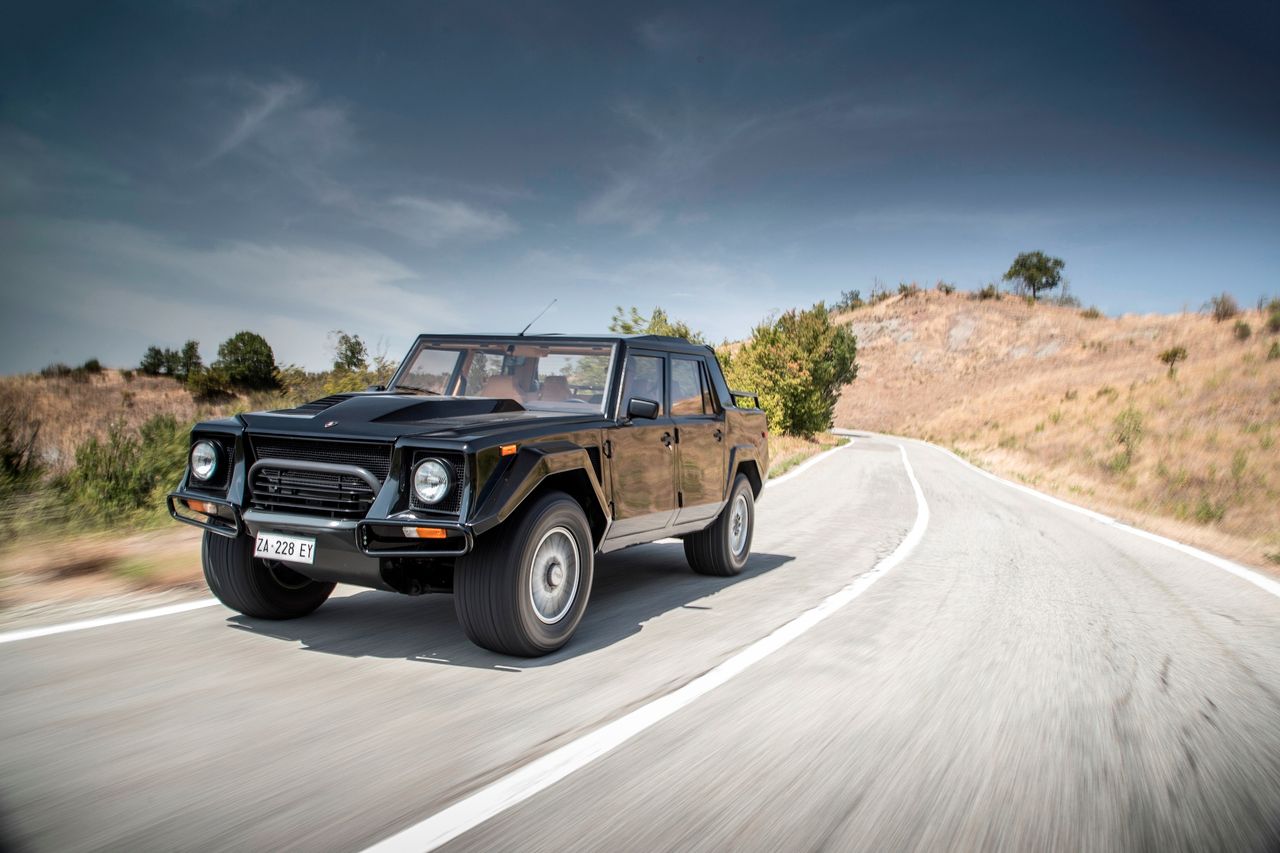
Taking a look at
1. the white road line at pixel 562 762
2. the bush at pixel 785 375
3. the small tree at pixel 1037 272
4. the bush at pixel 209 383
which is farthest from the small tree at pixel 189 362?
the small tree at pixel 1037 272

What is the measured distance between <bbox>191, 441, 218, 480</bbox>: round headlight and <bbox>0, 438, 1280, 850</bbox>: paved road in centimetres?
92

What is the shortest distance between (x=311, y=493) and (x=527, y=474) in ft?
3.79

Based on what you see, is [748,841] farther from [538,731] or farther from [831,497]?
[831,497]

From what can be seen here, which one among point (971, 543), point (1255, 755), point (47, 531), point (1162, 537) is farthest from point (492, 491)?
point (1162, 537)

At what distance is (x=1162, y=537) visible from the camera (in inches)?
446

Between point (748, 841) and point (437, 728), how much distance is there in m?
1.48

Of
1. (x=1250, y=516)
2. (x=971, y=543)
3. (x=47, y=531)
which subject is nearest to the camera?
(x=47, y=531)

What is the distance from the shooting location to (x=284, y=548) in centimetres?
426

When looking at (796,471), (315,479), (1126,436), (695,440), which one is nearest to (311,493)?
(315,479)

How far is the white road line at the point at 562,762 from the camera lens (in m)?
2.53

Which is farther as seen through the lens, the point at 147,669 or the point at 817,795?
the point at 147,669

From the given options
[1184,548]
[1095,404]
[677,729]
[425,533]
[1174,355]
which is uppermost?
[1174,355]

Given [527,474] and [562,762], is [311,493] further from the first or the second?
[562,762]

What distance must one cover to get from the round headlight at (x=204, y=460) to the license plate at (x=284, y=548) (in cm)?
61
